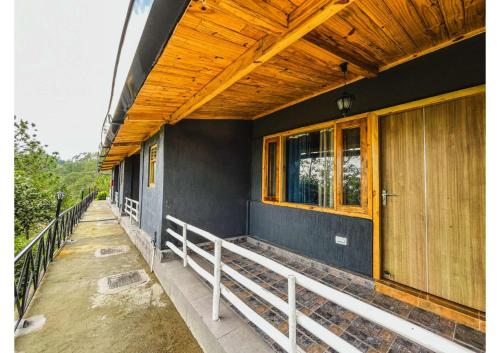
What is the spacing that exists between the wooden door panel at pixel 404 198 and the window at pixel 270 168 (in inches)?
83.7

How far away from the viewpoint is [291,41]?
163 cm

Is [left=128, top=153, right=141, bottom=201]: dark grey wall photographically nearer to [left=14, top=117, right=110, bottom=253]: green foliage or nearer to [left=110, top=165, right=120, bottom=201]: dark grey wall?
[left=110, top=165, right=120, bottom=201]: dark grey wall

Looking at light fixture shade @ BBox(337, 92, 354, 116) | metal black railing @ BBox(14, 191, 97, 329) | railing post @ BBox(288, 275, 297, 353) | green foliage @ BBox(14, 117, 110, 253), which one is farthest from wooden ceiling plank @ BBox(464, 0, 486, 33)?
green foliage @ BBox(14, 117, 110, 253)

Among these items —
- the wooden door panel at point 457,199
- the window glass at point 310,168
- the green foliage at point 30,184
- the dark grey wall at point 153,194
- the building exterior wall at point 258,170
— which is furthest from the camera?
the green foliage at point 30,184

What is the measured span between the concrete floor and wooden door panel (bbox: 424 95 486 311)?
→ 9.10 ft

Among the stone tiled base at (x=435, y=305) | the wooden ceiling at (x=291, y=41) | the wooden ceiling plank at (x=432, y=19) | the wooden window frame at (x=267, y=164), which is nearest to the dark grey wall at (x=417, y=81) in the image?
the wooden ceiling at (x=291, y=41)

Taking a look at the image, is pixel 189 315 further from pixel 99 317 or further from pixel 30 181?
pixel 30 181

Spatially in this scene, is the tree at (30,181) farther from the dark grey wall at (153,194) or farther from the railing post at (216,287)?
the railing post at (216,287)

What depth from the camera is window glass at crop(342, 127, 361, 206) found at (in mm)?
3152

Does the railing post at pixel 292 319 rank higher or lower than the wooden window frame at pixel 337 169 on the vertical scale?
lower

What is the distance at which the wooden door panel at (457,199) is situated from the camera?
2184 mm

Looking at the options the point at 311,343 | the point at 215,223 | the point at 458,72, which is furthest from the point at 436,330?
the point at 215,223

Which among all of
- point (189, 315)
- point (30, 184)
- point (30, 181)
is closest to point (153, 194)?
point (189, 315)
